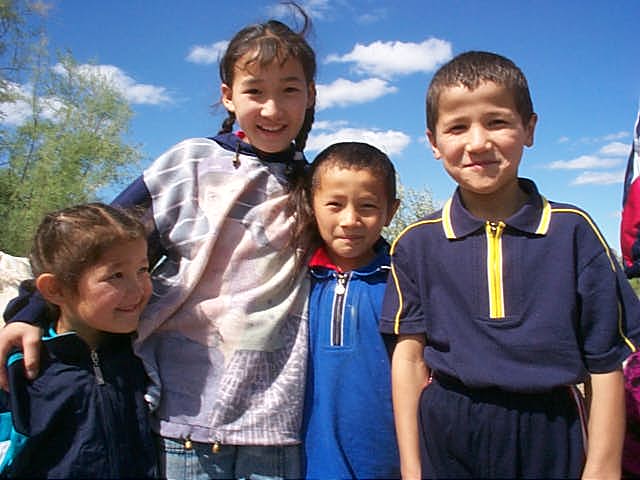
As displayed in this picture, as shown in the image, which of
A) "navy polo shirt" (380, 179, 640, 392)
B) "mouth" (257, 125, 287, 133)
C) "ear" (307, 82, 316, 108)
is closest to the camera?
"navy polo shirt" (380, 179, 640, 392)

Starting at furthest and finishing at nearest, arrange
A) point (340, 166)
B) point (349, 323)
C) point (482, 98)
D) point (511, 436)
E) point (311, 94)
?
1. point (311, 94)
2. point (340, 166)
3. point (349, 323)
4. point (482, 98)
5. point (511, 436)

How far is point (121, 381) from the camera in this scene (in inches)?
73.3

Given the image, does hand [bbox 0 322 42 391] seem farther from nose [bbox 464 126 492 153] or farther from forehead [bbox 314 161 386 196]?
nose [bbox 464 126 492 153]

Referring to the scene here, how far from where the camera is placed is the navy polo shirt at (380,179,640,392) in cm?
157

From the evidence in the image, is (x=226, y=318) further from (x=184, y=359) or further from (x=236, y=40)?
(x=236, y=40)

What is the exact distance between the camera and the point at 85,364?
184 cm

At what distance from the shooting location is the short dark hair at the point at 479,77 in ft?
5.57

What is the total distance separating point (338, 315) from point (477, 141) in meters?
0.72

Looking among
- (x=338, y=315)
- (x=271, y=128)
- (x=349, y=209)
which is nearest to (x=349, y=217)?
(x=349, y=209)

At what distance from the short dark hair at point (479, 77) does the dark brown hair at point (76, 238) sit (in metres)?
1.04

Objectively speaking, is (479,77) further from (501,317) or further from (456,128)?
(501,317)

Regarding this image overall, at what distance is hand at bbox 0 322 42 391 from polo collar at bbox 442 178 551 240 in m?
1.33

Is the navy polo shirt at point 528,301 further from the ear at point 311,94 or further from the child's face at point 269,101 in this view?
the ear at point 311,94

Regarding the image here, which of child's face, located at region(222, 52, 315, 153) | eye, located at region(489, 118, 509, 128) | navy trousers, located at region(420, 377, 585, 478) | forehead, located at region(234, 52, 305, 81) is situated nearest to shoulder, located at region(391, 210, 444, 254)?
eye, located at region(489, 118, 509, 128)
